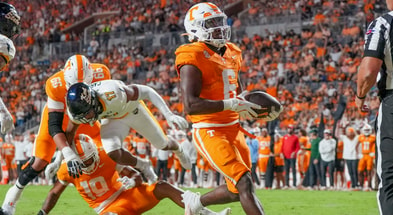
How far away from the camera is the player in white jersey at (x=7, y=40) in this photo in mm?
5742

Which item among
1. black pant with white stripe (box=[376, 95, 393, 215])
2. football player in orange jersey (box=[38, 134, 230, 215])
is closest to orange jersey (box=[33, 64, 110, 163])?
football player in orange jersey (box=[38, 134, 230, 215])

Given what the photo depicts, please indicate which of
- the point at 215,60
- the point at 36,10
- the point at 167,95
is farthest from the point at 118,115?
the point at 36,10

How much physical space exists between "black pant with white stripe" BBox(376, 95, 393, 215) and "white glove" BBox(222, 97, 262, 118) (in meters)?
1.44

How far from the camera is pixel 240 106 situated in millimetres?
5680

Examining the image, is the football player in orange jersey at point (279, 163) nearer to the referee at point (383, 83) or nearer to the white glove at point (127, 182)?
the white glove at point (127, 182)

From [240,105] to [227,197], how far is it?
882 millimetres

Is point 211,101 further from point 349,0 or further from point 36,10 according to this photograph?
point 36,10

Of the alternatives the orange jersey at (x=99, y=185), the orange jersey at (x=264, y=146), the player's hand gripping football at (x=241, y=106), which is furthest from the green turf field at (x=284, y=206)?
the player's hand gripping football at (x=241, y=106)

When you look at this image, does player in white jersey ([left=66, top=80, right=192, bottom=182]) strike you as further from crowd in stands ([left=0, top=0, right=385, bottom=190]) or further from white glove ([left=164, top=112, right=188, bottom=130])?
crowd in stands ([left=0, top=0, right=385, bottom=190])

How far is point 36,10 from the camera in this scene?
3403 cm

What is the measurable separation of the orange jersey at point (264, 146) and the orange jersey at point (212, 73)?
11247 millimetres

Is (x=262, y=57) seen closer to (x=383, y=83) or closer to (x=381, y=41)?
(x=383, y=83)

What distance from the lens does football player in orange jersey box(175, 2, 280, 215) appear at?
18.7 ft

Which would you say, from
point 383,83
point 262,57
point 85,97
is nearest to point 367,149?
point 262,57
